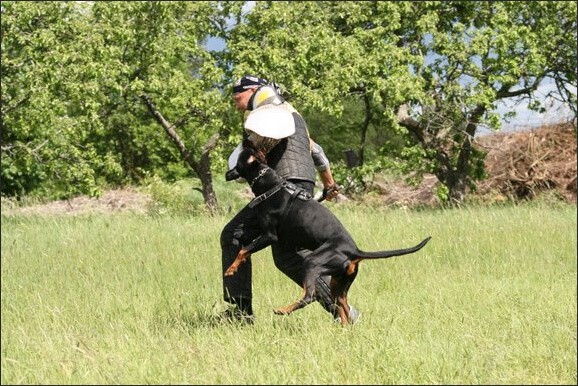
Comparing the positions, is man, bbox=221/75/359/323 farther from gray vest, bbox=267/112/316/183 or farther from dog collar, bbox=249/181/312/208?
dog collar, bbox=249/181/312/208

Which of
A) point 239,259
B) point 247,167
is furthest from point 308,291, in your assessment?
point 247,167

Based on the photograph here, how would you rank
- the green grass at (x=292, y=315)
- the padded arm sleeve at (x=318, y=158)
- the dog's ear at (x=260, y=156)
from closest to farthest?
the green grass at (x=292, y=315) → the dog's ear at (x=260, y=156) → the padded arm sleeve at (x=318, y=158)

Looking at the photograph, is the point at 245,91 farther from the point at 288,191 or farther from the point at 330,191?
the point at 330,191

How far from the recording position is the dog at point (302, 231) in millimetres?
5832

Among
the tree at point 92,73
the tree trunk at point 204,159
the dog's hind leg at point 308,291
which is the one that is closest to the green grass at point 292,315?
the dog's hind leg at point 308,291

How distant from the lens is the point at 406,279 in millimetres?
8805

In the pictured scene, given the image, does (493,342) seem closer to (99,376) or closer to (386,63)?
(99,376)

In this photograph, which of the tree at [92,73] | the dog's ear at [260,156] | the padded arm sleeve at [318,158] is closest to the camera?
the dog's ear at [260,156]

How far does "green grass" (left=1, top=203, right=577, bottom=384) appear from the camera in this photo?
475cm

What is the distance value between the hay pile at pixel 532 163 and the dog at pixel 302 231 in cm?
1776

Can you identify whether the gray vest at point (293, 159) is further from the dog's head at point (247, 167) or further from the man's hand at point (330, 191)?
the man's hand at point (330, 191)

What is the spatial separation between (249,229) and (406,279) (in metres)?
2.93

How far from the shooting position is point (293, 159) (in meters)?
6.25

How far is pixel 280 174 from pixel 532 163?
1850 cm
